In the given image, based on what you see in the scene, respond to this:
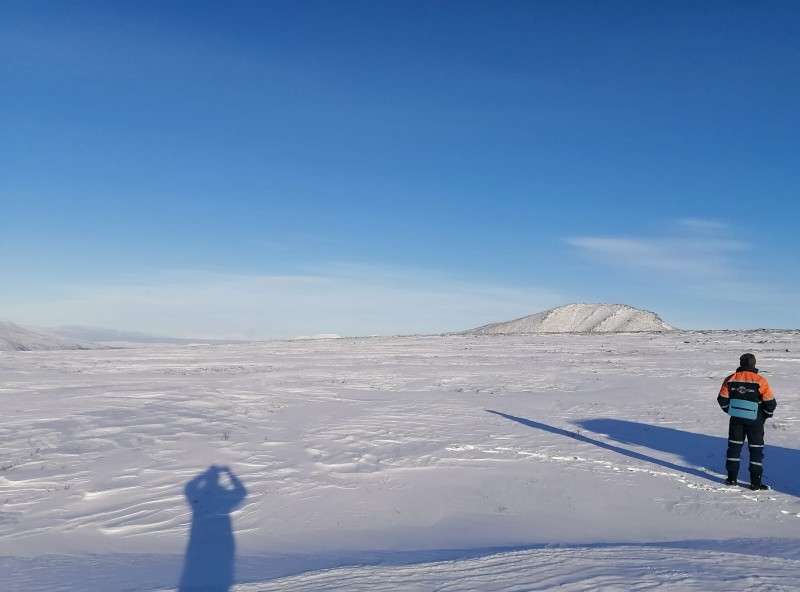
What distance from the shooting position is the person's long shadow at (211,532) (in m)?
6.40

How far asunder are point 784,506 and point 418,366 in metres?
20.9

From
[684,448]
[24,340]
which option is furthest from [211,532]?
[24,340]

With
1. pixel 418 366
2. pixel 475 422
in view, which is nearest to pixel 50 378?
pixel 418 366

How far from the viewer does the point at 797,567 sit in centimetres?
577

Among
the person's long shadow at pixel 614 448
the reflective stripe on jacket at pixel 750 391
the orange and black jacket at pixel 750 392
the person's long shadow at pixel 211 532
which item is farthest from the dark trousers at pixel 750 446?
the person's long shadow at pixel 211 532

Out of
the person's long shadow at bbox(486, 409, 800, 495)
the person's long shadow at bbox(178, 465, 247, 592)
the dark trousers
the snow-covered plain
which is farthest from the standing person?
the person's long shadow at bbox(178, 465, 247, 592)

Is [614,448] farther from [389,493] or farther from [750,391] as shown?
[389,493]

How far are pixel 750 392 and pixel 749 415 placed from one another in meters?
0.37

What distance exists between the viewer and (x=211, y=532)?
8.00 meters

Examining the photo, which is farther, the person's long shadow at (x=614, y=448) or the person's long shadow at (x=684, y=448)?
the person's long shadow at (x=614, y=448)

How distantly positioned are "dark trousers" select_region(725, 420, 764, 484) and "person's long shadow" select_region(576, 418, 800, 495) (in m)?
0.66

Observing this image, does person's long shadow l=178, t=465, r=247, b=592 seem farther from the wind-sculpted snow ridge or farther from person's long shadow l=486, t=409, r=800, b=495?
the wind-sculpted snow ridge

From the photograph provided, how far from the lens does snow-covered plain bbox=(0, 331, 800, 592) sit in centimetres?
618

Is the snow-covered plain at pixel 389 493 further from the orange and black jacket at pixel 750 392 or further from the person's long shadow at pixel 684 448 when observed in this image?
the orange and black jacket at pixel 750 392
